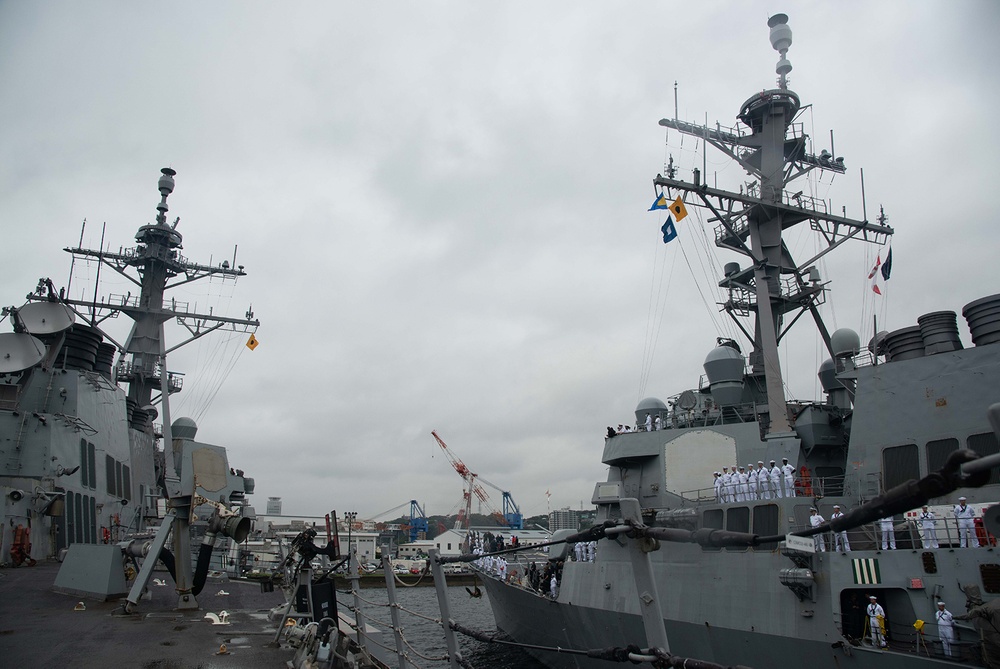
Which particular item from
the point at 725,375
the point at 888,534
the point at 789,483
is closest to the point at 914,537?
the point at 888,534

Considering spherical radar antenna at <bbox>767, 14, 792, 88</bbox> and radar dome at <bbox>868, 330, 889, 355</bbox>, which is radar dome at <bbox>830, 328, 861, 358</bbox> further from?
spherical radar antenna at <bbox>767, 14, 792, 88</bbox>

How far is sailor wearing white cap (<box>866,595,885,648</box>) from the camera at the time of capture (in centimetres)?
972

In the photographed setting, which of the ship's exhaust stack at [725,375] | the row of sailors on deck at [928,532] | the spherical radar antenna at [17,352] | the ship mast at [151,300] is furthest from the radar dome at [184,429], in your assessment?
the row of sailors on deck at [928,532]

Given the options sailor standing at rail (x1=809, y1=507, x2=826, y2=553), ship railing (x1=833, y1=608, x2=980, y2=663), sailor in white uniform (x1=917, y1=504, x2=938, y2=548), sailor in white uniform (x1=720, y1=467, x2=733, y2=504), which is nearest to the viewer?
ship railing (x1=833, y1=608, x2=980, y2=663)

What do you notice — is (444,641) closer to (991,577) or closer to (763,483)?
(763,483)

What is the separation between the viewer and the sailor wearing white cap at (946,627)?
9141 mm

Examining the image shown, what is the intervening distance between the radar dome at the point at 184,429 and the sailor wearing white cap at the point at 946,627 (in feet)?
103

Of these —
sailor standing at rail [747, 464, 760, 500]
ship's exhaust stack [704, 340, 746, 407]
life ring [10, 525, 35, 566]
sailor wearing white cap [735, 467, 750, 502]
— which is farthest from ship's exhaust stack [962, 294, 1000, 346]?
life ring [10, 525, 35, 566]

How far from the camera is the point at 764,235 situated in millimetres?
20281

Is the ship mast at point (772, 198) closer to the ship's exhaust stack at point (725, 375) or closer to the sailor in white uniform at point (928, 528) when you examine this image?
the ship's exhaust stack at point (725, 375)

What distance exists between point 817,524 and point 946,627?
3022mm

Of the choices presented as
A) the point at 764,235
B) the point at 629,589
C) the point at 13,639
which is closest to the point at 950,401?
the point at 629,589

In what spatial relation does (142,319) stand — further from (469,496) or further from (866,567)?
(469,496)

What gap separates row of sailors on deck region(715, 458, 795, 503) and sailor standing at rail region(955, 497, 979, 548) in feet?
10.7
